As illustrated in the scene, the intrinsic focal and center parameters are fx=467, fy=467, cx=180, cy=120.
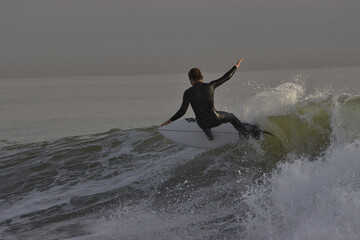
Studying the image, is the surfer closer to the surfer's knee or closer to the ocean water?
the surfer's knee

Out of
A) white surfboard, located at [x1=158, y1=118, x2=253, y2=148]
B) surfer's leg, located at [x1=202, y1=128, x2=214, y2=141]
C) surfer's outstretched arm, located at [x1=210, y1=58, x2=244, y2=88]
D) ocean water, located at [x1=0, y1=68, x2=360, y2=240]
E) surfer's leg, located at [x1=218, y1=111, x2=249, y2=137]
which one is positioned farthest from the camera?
white surfboard, located at [x1=158, y1=118, x2=253, y2=148]

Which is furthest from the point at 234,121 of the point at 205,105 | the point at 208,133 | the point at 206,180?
the point at 206,180

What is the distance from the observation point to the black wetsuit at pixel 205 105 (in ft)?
26.4

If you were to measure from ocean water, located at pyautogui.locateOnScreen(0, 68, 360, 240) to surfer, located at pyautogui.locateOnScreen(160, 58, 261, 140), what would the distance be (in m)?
0.88

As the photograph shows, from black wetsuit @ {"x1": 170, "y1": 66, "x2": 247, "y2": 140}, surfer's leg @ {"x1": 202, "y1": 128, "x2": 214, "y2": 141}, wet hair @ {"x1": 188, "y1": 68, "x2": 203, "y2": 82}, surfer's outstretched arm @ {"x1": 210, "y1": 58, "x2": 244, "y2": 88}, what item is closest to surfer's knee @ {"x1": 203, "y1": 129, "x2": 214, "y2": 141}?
surfer's leg @ {"x1": 202, "y1": 128, "x2": 214, "y2": 141}

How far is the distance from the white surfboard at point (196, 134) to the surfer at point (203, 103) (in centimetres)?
27

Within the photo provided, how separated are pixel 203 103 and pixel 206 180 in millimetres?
1339

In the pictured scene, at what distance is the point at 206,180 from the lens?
26.6ft

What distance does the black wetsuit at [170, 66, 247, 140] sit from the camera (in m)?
8.05

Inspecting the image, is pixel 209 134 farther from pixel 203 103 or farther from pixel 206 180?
pixel 206 180

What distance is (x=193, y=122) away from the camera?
9148 millimetres

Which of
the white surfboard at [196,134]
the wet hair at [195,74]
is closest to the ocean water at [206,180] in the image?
the white surfboard at [196,134]

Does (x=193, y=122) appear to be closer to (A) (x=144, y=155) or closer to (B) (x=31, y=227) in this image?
(A) (x=144, y=155)

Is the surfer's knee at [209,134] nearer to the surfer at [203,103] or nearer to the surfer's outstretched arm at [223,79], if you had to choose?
the surfer at [203,103]
